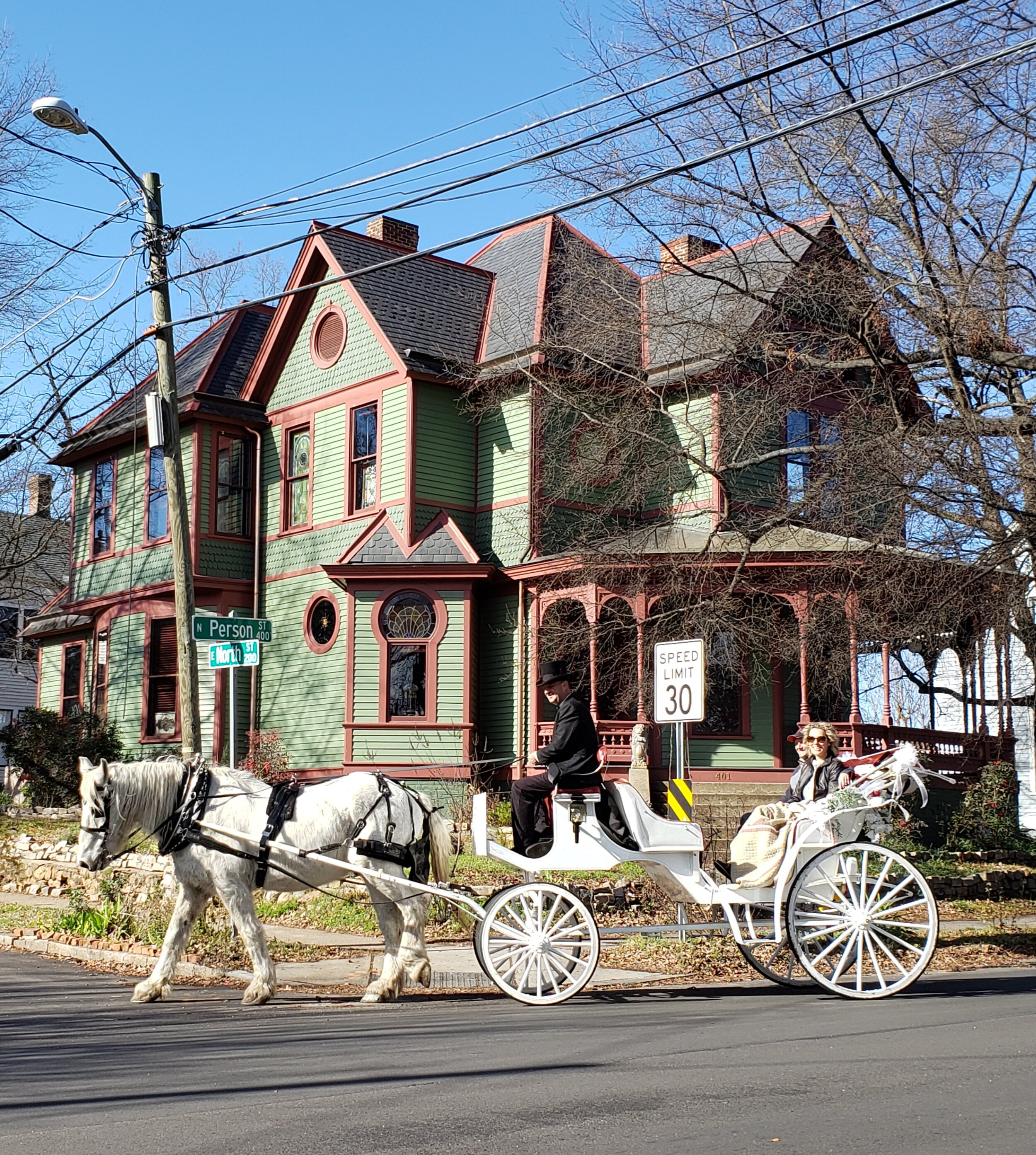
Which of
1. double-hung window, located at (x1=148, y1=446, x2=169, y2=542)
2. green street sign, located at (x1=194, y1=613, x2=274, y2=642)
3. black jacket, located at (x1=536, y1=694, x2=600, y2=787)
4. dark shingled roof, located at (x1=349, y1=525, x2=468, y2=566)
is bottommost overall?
black jacket, located at (x1=536, y1=694, x2=600, y2=787)

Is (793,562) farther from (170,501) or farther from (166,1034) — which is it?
(166,1034)

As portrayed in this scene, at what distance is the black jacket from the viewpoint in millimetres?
10359

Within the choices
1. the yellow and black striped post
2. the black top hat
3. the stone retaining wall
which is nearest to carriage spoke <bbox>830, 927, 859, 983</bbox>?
the yellow and black striped post

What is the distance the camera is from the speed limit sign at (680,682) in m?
11.7

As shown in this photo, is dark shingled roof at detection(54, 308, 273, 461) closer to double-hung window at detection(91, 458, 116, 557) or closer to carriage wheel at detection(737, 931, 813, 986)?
double-hung window at detection(91, 458, 116, 557)

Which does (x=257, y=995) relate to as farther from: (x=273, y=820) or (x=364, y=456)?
(x=364, y=456)

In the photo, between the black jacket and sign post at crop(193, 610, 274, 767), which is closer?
the black jacket

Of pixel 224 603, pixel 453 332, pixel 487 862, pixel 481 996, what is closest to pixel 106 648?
pixel 224 603

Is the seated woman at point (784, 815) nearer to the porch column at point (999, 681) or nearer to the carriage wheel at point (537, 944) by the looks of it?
the carriage wheel at point (537, 944)

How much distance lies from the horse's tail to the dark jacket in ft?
9.41

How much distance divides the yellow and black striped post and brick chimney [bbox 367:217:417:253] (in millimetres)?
19937

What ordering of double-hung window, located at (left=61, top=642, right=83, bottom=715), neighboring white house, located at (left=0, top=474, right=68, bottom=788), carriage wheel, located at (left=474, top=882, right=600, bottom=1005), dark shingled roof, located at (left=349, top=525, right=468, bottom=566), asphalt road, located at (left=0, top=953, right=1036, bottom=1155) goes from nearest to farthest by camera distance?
asphalt road, located at (left=0, top=953, right=1036, bottom=1155)
carriage wheel, located at (left=474, top=882, right=600, bottom=1005)
dark shingled roof, located at (left=349, top=525, right=468, bottom=566)
double-hung window, located at (left=61, top=642, right=83, bottom=715)
neighboring white house, located at (left=0, top=474, right=68, bottom=788)

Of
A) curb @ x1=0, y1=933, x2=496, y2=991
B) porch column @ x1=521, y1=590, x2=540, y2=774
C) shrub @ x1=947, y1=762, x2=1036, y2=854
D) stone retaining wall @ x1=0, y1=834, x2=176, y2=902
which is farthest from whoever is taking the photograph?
porch column @ x1=521, y1=590, x2=540, y2=774

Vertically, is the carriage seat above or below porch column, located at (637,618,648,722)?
below
